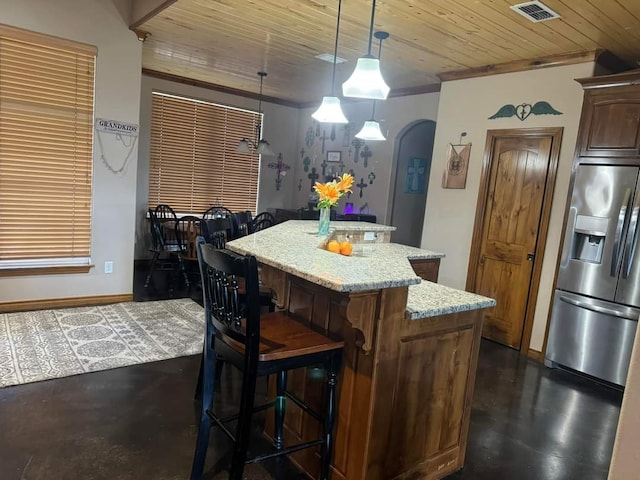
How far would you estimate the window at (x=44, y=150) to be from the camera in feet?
12.3

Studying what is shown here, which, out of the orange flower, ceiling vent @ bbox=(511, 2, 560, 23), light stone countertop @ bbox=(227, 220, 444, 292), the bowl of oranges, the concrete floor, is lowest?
the concrete floor

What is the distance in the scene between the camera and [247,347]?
1640 mm

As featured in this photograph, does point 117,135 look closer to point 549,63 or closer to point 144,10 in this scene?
point 144,10

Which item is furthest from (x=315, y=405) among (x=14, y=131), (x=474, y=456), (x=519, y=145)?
(x=14, y=131)

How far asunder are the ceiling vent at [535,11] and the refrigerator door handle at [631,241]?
1452 millimetres

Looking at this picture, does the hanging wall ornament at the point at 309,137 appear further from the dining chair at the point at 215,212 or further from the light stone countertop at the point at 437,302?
the light stone countertop at the point at 437,302

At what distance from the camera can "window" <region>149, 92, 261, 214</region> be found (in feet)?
20.7

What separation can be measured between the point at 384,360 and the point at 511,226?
9.52ft

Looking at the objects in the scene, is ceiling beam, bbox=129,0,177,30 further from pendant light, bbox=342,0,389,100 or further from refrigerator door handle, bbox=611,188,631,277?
refrigerator door handle, bbox=611,188,631,277

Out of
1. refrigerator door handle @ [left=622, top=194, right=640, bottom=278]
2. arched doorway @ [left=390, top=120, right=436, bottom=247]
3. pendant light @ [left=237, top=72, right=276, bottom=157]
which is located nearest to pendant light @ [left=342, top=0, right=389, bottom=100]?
refrigerator door handle @ [left=622, top=194, right=640, bottom=278]

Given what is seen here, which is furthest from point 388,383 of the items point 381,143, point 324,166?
point 324,166

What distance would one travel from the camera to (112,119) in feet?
13.7

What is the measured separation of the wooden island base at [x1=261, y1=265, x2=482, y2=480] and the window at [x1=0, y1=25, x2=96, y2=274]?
2.76 meters

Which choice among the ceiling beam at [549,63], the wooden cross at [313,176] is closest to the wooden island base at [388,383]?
the ceiling beam at [549,63]
